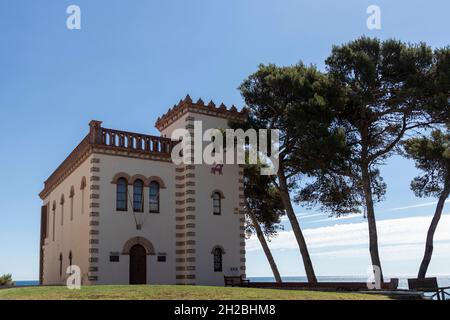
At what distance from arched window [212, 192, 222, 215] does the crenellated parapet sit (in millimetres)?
4506

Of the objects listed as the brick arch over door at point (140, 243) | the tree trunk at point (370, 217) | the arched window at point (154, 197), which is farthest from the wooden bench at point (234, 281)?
the tree trunk at point (370, 217)

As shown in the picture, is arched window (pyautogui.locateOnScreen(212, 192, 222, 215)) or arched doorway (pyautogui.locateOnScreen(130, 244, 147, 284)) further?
arched window (pyautogui.locateOnScreen(212, 192, 222, 215))

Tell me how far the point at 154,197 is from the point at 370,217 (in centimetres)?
1161

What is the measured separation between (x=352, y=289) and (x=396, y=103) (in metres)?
10.6

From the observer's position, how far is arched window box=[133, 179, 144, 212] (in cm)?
2753

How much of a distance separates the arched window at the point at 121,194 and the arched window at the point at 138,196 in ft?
1.58

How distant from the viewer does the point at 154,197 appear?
28219mm

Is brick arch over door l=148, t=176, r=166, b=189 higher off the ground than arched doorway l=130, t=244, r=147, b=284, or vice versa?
brick arch over door l=148, t=176, r=166, b=189

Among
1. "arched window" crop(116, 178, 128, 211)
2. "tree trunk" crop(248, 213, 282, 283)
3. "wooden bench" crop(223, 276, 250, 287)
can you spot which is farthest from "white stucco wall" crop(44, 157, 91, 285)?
"tree trunk" crop(248, 213, 282, 283)

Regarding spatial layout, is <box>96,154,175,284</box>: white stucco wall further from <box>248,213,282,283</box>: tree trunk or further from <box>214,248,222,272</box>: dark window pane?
<box>248,213,282,283</box>: tree trunk

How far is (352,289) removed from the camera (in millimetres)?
24219

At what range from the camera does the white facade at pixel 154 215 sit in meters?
26.4

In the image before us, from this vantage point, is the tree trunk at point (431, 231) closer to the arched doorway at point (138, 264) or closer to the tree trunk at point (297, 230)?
the tree trunk at point (297, 230)
